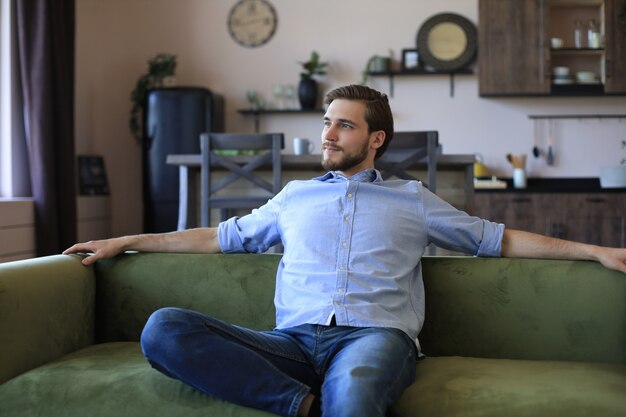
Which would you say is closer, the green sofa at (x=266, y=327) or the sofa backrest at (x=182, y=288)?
the green sofa at (x=266, y=327)

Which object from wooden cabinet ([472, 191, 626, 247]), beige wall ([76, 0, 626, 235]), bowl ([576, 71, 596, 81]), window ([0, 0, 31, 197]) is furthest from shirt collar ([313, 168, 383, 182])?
bowl ([576, 71, 596, 81])

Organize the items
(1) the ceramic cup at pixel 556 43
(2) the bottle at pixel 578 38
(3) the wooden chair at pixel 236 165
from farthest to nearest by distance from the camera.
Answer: (2) the bottle at pixel 578 38
(1) the ceramic cup at pixel 556 43
(3) the wooden chair at pixel 236 165

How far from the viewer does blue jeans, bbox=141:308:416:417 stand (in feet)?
4.76

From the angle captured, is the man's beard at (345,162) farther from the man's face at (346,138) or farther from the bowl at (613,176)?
the bowl at (613,176)

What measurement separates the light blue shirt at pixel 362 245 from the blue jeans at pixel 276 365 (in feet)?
0.31

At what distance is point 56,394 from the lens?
1.63 metres

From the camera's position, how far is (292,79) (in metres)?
6.02

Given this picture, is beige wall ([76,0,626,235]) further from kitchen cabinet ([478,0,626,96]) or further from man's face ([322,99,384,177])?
man's face ([322,99,384,177])

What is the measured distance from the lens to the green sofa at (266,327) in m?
1.57

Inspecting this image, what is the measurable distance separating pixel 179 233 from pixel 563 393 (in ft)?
3.62

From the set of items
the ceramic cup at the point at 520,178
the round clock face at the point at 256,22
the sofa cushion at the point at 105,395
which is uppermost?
the round clock face at the point at 256,22

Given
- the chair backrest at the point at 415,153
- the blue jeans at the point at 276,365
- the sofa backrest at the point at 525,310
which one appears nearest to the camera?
the blue jeans at the point at 276,365

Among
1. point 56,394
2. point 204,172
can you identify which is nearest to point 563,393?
point 56,394

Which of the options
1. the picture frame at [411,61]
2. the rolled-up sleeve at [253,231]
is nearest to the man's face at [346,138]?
the rolled-up sleeve at [253,231]
